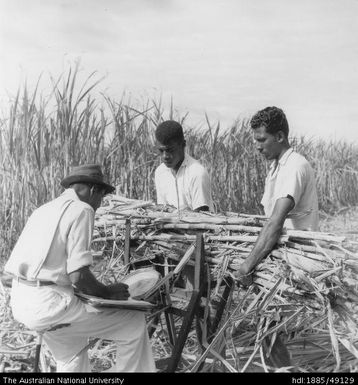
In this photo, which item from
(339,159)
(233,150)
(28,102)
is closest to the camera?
(28,102)

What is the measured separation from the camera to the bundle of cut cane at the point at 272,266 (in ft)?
7.40

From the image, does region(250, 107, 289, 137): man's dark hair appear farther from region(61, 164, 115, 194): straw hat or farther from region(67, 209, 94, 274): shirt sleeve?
region(67, 209, 94, 274): shirt sleeve

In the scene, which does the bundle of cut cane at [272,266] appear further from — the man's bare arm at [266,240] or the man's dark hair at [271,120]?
the man's dark hair at [271,120]

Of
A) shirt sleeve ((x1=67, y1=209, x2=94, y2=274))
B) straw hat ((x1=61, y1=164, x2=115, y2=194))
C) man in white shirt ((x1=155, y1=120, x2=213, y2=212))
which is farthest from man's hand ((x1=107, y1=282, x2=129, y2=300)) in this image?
man in white shirt ((x1=155, y1=120, x2=213, y2=212))

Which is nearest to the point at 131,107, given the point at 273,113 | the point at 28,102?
the point at 28,102

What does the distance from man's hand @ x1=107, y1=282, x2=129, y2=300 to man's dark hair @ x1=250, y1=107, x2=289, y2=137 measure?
102cm

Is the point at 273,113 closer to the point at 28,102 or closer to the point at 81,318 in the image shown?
the point at 81,318

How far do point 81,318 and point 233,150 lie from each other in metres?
5.15

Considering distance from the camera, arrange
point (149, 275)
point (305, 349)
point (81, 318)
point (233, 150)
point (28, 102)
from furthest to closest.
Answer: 1. point (233, 150)
2. point (28, 102)
3. point (305, 349)
4. point (149, 275)
5. point (81, 318)

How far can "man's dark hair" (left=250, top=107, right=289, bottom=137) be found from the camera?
2.64 meters

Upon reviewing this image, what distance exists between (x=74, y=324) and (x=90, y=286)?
207 millimetres

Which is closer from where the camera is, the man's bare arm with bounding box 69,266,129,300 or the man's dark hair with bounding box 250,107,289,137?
the man's bare arm with bounding box 69,266,129,300

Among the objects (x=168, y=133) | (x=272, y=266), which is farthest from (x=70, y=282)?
(x=168, y=133)
